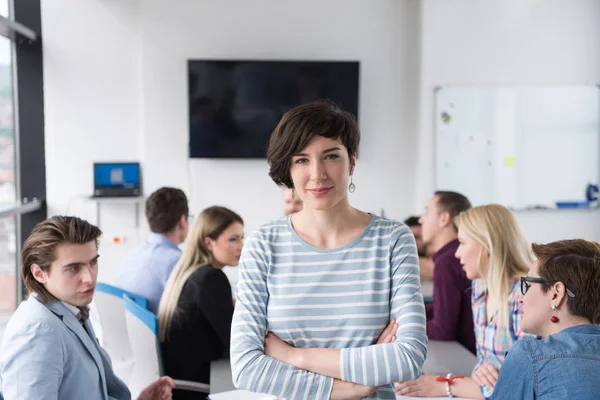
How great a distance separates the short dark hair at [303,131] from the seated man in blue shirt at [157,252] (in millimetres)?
1915

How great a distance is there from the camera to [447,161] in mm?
5875

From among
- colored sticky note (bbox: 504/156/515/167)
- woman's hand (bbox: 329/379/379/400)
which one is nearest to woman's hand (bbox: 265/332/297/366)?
woman's hand (bbox: 329/379/379/400)

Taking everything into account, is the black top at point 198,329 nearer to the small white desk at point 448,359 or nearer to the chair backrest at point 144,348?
the chair backrest at point 144,348

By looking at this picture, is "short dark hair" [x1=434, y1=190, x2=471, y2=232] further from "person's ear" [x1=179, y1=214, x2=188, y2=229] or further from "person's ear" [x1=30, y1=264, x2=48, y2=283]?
"person's ear" [x1=30, y1=264, x2=48, y2=283]

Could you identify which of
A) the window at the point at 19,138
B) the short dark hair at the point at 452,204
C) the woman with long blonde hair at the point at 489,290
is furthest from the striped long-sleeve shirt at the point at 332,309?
the window at the point at 19,138

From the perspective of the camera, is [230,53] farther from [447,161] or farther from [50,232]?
[50,232]

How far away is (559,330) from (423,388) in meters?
0.73

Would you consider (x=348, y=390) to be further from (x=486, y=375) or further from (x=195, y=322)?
(x=195, y=322)

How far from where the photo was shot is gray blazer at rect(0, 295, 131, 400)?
170 cm

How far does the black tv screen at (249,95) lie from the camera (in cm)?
569

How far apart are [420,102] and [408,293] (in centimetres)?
455

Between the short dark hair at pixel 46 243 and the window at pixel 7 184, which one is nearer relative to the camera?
the short dark hair at pixel 46 243

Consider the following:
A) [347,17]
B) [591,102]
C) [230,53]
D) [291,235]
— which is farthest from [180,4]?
[291,235]

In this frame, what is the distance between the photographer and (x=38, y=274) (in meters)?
1.94
